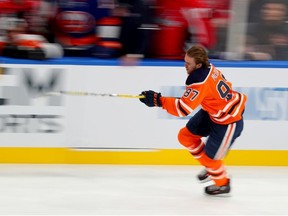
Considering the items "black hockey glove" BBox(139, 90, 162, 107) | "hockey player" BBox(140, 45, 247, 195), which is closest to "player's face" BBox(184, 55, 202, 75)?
"hockey player" BBox(140, 45, 247, 195)

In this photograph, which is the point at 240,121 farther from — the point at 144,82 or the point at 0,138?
the point at 0,138

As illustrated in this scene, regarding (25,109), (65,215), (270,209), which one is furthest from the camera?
(25,109)

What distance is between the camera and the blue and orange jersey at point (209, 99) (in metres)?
4.54

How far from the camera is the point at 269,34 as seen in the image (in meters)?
5.77

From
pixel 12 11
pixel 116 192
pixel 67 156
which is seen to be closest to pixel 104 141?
pixel 67 156

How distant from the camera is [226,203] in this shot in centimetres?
481

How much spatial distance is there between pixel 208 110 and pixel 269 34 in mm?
1324

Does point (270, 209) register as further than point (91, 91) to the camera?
No

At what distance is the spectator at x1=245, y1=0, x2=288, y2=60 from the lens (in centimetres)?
570

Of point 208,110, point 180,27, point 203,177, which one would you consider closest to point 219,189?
point 203,177

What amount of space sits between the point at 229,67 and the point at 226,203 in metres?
1.23

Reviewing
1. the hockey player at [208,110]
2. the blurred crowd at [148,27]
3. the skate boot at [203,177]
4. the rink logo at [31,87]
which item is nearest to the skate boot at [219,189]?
the hockey player at [208,110]

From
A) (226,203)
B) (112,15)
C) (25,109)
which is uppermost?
(112,15)

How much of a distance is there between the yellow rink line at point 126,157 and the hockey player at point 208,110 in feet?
1.93
